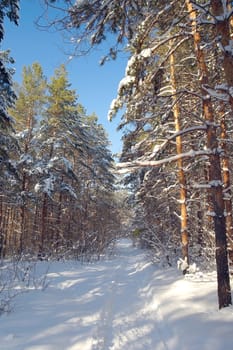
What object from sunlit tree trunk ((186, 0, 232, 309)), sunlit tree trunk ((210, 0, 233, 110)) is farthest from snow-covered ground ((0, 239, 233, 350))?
sunlit tree trunk ((210, 0, 233, 110))

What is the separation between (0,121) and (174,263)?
10.5 metres

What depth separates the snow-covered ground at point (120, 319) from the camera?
471cm

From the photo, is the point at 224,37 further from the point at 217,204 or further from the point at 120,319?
the point at 120,319

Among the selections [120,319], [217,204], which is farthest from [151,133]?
[120,319]

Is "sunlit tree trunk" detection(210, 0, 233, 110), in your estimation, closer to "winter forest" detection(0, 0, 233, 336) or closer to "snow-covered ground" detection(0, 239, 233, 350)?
"winter forest" detection(0, 0, 233, 336)

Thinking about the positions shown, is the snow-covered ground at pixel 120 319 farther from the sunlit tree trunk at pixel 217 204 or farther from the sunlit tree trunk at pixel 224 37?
the sunlit tree trunk at pixel 224 37

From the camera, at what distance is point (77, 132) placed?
69.1 ft

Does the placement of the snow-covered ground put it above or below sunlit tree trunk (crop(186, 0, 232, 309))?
below

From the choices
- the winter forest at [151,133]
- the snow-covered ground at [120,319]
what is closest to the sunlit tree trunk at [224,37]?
the winter forest at [151,133]

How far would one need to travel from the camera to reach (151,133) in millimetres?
8141

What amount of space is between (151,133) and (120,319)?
4.90 metres

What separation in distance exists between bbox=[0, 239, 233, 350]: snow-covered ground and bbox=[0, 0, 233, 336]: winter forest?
812mm

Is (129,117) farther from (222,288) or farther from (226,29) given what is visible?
(222,288)

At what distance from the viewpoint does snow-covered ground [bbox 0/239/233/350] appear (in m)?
4.71
